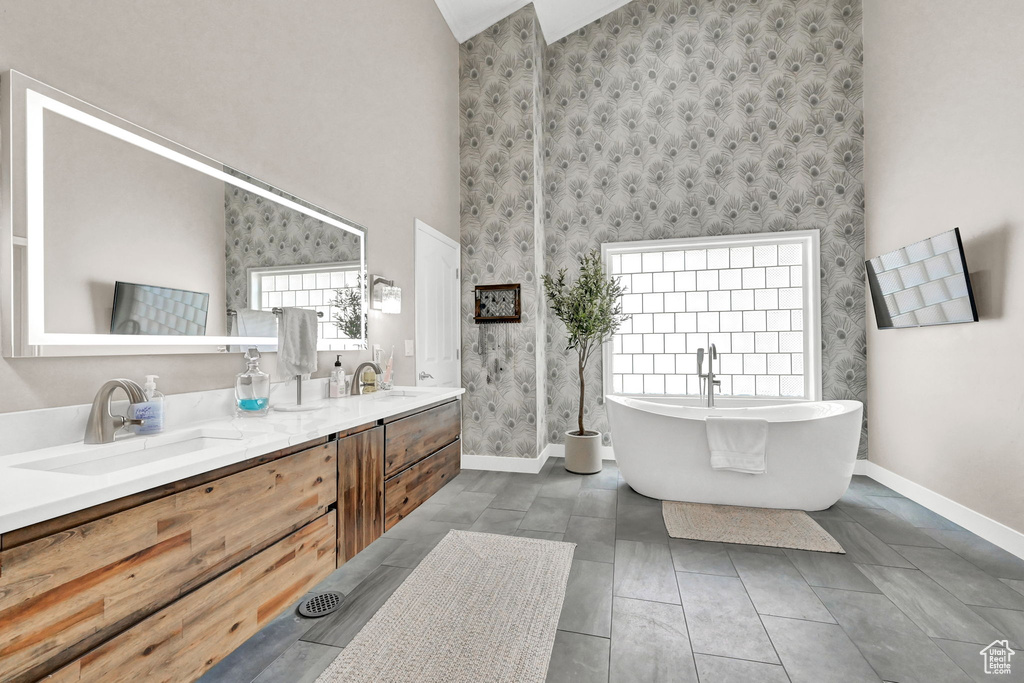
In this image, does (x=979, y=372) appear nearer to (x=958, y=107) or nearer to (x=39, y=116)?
(x=958, y=107)

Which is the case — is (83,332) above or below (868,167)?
below

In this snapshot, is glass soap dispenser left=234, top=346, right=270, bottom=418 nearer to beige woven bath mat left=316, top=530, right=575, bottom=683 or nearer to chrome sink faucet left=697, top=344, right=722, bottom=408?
beige woven bath mat left=316, top=530, right=575, bottom=683

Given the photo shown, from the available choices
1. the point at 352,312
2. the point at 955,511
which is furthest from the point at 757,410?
the point at 352,312

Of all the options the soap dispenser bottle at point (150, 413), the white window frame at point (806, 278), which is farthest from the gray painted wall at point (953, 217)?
the soap dispenser bottle at point (150, 413)

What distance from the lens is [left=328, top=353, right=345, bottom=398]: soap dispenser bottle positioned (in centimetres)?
254

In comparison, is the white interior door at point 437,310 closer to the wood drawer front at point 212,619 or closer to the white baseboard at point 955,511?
the wood drawer front at point 212,619

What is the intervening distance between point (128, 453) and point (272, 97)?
1630 millimetres

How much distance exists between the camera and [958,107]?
2902 millimetres

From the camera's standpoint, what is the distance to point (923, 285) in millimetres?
3145

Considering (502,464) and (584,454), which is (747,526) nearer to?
(584,454)

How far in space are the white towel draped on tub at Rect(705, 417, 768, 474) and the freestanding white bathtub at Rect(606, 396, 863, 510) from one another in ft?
0.19

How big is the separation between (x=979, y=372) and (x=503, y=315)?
317 centimetres

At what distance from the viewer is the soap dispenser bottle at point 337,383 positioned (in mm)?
2539

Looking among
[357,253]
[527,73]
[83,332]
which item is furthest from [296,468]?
[527,73]
